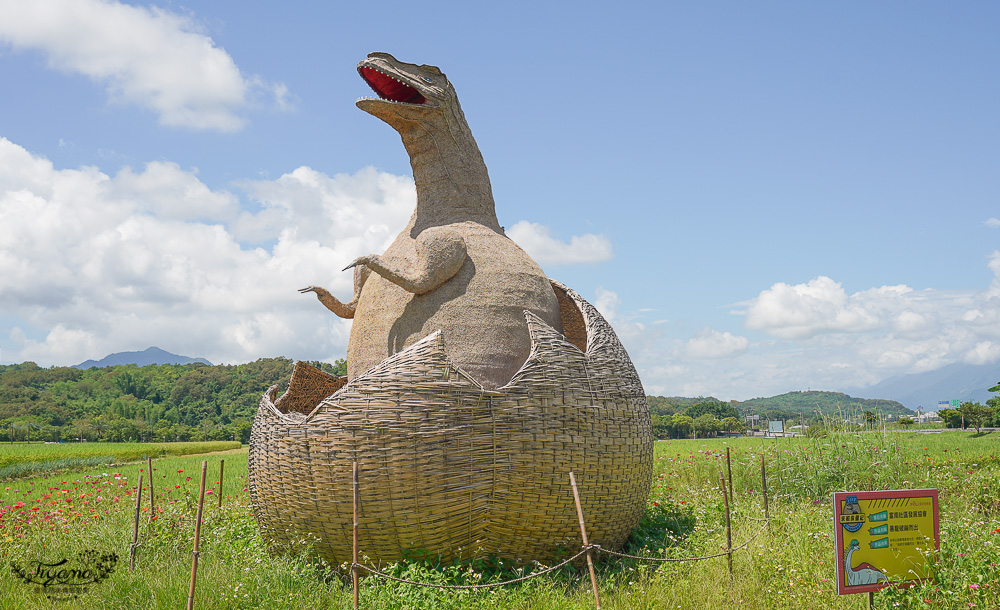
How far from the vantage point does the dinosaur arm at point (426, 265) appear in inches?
249

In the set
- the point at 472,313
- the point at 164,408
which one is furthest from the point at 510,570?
the point at 164,408

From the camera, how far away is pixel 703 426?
4888 centimetres

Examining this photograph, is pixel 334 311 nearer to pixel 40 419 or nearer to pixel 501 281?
pixel 501 281

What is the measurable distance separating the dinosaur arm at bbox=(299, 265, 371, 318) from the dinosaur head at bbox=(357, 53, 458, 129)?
185 cm

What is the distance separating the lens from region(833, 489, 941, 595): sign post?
4.93 metres

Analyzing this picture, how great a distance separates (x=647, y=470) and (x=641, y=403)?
0.67 metres

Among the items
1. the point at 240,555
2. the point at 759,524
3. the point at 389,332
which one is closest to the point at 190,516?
the point at 240,555

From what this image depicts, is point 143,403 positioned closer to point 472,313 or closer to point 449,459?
point 472,313

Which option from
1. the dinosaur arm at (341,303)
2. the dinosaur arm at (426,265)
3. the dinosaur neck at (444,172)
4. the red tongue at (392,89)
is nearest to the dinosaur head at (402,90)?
the red tongue at (392,89)

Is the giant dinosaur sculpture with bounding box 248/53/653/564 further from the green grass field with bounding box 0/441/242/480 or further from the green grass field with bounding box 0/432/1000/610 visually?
the green grass field with bounding box 0/441/242/480

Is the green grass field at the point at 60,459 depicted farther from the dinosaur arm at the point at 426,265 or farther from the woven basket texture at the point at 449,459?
the dinosaur arm at the point at 426,265

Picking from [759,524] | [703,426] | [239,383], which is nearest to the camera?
[759,524]

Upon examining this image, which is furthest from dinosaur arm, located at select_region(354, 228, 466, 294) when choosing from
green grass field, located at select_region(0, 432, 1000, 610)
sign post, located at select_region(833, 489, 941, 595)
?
sign post, located at select_region(833, 489, 941, 595)

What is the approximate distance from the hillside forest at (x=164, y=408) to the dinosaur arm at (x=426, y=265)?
27810 millimetres
